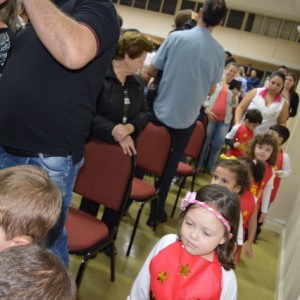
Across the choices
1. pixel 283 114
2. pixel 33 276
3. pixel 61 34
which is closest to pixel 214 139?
pixel 283 114

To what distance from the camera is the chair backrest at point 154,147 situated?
2.69 metres

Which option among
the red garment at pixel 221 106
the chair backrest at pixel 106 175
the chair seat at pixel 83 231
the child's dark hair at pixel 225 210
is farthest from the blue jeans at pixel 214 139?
the child's dark hair at pixel 225 210

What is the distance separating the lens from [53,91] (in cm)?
126

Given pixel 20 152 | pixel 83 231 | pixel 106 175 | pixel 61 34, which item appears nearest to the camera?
pixel 61 34

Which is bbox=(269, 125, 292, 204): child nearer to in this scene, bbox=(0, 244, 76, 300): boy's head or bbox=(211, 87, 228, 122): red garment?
bbox=(211, 87, 228, 122): red garment

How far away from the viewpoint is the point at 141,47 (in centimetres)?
218

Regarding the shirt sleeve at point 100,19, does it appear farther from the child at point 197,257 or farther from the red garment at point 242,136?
the red garment at point 242,136

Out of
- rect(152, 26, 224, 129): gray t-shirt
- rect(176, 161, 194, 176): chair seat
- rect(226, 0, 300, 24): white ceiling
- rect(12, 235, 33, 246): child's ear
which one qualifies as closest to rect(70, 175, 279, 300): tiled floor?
rect(176, 161, 194, 176): chair seat

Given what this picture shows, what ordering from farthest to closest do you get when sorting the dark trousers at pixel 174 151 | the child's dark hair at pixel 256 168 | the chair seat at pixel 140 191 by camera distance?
the dark trousers at pixel 174 151 → the chair seat at pixel 140 191 → the child's dark hair at pixel 256 168

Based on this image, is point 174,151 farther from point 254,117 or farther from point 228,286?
point 228,286

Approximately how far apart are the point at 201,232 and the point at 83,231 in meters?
0.69

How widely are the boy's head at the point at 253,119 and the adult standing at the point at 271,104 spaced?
0.17 metres

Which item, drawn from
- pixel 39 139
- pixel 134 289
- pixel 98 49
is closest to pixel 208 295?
pixel 134 289

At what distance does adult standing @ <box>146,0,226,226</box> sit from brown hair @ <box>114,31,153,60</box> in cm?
52
